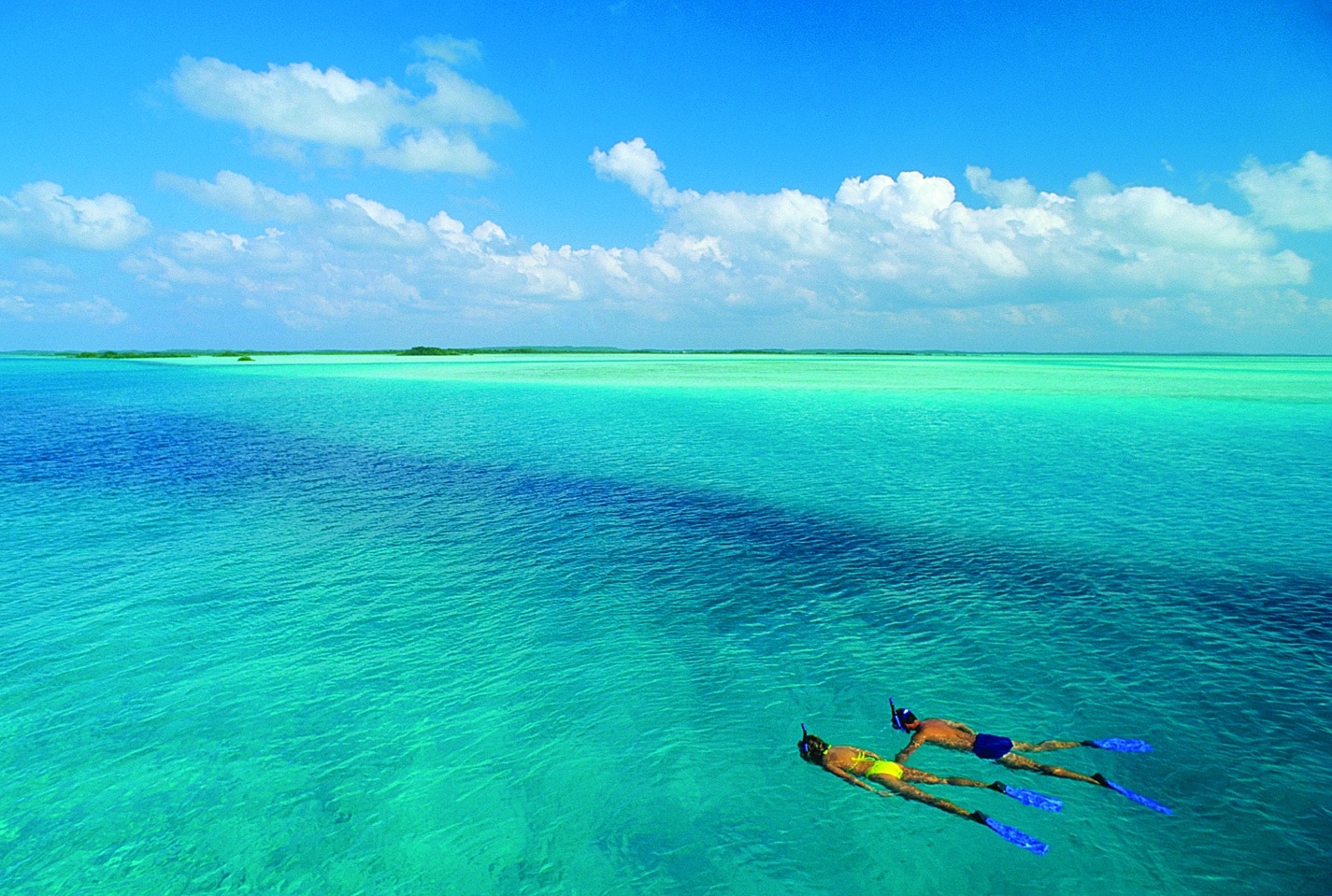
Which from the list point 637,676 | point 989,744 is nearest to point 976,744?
point 989,744

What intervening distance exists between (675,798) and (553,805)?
1.47 m

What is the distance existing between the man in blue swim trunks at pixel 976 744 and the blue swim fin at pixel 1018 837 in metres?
1.18

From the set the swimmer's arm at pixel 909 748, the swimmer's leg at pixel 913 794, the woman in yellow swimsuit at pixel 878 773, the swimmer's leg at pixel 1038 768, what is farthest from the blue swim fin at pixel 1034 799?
the swimmer's arm at pixel 909 748

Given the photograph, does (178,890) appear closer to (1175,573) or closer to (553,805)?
(553,805)

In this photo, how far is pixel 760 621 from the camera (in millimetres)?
13219

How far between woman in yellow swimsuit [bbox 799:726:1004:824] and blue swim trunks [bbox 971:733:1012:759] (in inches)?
20.2

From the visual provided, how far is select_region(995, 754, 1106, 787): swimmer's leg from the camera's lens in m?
8.65

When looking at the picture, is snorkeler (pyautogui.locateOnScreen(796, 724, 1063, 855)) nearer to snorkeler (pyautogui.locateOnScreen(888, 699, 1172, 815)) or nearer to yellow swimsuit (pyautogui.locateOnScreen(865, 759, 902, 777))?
yellow swimsuit (pyautogui.locateOnScreen(865, 759, 902, 777))

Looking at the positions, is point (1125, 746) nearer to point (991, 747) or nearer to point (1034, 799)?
point (991, 747)

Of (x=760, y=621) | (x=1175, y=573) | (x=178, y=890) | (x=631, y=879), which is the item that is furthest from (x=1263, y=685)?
(x=178, y=890)

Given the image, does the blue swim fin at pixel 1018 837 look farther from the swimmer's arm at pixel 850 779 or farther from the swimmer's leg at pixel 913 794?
the swimmer's arm at pixel 850 779

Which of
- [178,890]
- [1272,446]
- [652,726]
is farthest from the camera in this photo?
[1272,446]

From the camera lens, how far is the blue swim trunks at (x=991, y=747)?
351 inches

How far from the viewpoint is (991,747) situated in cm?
893
